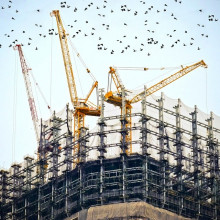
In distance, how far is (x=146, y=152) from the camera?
174 meters

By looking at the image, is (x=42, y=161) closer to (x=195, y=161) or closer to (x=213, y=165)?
(x=195, y=161)

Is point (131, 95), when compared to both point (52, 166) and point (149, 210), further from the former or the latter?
point (149, 210)

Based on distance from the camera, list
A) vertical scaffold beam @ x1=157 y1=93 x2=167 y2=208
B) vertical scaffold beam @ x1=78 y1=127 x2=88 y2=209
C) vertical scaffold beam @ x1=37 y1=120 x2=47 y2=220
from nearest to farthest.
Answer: vertical scaffold beam @ x1=157 y1=93 x2=167 y2=208 < vertical scaffold beam @ x1=78 y1=127 x2=88 y2=209 < vertical scaffold beam @ x1=37 y1=120 x2=47 y2=220

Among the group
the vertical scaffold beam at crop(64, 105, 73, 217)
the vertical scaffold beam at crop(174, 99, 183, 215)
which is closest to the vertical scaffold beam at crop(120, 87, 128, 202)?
the vertical scaffold beam at crop(174, 99, 183, 215)

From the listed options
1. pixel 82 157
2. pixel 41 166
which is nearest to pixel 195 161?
pixel 82 157

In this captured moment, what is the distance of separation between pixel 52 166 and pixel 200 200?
3979 cm

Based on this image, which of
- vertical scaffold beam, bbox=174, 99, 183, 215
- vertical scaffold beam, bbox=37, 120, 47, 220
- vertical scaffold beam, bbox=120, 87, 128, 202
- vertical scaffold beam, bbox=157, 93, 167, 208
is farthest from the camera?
vertical scaffold beam, bbox=37, 120, 47, 220

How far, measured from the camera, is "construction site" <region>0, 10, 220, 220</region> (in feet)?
557

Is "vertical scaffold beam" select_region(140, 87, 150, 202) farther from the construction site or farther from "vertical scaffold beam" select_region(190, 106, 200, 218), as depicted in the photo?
"vertical scaffold beam" select_region(190, 106, 200, 218)

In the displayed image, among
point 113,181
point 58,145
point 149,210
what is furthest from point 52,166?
point 149,210

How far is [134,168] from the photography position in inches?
6757

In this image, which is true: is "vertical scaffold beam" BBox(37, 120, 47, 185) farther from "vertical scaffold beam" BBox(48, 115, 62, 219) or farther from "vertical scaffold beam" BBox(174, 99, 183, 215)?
"vertical scaffold beam" BBox(174, 99, 183, 215)

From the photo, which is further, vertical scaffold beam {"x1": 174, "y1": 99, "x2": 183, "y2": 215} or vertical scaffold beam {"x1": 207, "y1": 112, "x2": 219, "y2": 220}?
vertical scaffold beam {"x1": 207, "y1": 112, "x2": 219, "y2": 220}

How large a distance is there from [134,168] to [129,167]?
3549mm
